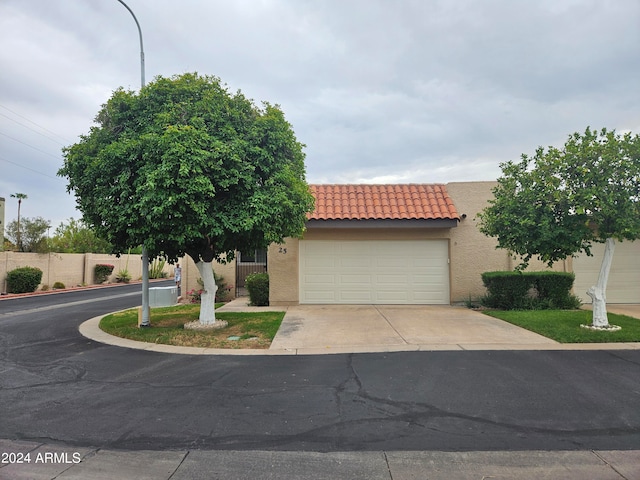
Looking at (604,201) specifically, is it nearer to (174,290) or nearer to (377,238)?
(377,238)

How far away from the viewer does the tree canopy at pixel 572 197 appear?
795 cm

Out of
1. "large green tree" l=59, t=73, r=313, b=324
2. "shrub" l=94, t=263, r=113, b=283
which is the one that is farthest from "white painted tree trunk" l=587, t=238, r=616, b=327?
"shrub" l=94, t=263, r=113, b=283

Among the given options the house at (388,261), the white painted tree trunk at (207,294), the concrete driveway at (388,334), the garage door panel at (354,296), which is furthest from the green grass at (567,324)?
the white painted tree trunk at (207,294)

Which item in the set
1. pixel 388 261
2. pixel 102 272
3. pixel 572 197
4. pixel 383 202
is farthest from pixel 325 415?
pixel 102 272

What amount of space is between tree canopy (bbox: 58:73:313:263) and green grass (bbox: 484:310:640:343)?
6035mm

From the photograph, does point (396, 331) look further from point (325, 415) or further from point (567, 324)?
point (325, 415)

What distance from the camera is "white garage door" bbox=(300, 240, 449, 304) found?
13.4 metres

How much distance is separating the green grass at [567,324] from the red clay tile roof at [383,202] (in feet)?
12.0

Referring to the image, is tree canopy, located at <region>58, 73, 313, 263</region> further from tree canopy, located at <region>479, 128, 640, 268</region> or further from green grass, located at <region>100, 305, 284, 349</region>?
tree canopy, located at <region>479, 128, 640, 268</region>

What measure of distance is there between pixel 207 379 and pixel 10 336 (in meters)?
6.88

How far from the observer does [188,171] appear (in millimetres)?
7227

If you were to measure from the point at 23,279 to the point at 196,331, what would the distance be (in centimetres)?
1741

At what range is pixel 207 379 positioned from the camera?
19.4ft

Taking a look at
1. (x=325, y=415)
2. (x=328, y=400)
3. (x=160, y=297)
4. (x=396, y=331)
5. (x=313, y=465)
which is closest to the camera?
(x=313, y=465)
